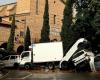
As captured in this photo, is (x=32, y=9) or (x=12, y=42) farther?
(x=32, y=9)

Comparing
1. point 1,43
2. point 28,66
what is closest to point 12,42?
point 1,43

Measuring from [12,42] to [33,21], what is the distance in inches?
368

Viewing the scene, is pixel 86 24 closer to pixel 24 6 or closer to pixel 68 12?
pixel 68 12

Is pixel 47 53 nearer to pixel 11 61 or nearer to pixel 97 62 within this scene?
pixel 11 61

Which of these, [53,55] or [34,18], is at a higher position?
[34,18]

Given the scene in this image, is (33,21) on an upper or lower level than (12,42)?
upper

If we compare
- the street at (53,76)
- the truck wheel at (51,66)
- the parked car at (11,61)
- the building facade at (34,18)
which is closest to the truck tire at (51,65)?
the truck wheel at (51,66)

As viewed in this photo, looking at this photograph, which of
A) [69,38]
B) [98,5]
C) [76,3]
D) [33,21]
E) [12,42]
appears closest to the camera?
[98,5]

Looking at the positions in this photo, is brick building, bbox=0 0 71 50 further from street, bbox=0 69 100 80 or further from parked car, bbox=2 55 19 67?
street, bbox=0 69 100 80

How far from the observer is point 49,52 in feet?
143

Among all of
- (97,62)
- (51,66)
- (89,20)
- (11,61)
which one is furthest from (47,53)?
(89,20)

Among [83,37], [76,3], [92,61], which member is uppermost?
[76,3]

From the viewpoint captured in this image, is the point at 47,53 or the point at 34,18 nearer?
the point at 47,53

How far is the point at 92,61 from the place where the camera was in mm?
39344
